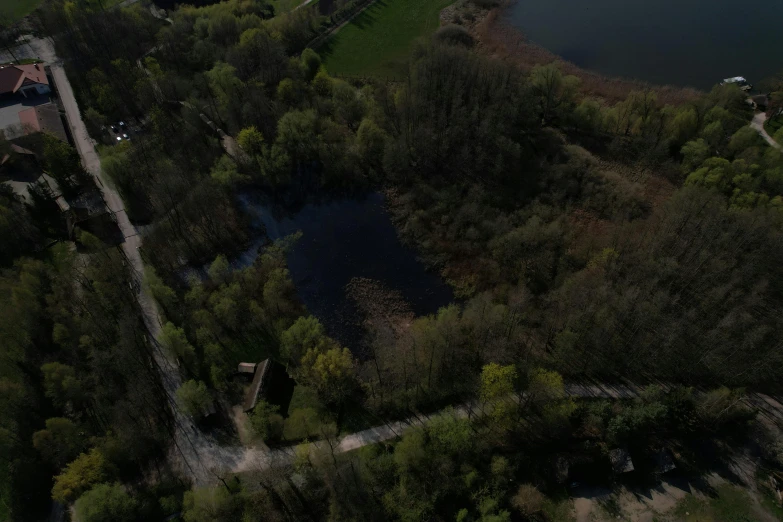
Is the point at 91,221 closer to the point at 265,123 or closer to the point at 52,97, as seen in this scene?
the point at 265,123

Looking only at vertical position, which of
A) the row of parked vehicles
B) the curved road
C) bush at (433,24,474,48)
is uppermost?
bush at (433,24,474,48)

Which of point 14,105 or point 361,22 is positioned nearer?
point 14,105

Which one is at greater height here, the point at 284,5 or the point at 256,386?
the point at 284,5

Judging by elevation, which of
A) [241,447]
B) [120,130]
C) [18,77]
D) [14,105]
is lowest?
[241,447]

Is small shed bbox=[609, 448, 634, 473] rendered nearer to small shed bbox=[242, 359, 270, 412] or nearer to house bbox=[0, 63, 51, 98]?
small shed bbox=[242, 359, 270, 412]

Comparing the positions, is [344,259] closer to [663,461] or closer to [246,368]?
[246,368]

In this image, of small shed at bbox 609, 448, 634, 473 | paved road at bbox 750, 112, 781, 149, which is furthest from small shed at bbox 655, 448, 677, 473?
paved road at bbox 750, 112, 781, 149

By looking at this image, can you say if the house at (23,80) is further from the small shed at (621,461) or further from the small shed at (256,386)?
the small shed at (621,461)

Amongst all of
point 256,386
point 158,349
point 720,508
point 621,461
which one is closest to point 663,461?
point 621,461
